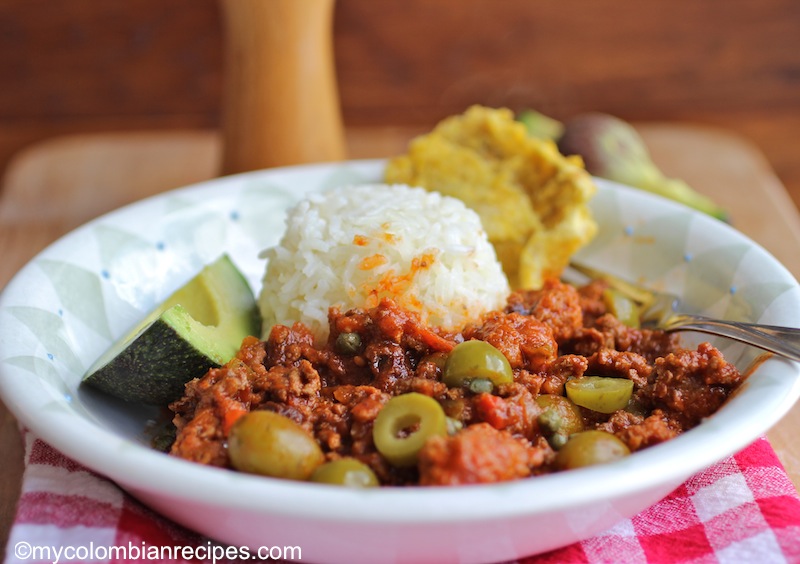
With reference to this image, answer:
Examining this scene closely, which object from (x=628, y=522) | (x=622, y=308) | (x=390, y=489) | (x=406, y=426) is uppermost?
(x=390, y=489)

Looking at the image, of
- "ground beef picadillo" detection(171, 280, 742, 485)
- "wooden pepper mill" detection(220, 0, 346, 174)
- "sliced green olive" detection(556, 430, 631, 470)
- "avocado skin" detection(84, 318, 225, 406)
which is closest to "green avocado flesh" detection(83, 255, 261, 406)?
"avocado skin" detection(84, 318, 225, 406)

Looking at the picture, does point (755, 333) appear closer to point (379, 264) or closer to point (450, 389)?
point (450, 389)

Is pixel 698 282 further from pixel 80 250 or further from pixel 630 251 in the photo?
pixel 80 250

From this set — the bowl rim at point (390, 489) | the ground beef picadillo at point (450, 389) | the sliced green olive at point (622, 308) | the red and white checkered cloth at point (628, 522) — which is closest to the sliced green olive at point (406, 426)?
the ground beef picadillo at point (450, 389)

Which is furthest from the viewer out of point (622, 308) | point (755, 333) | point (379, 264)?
point (622, 308)

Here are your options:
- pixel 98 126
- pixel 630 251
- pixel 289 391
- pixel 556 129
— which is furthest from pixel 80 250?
pixel 98 126

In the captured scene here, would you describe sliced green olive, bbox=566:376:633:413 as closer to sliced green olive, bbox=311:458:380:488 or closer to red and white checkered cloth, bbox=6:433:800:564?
red and white checkered cloth, bbox=6:433:800:564

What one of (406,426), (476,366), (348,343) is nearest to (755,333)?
(476,366)
